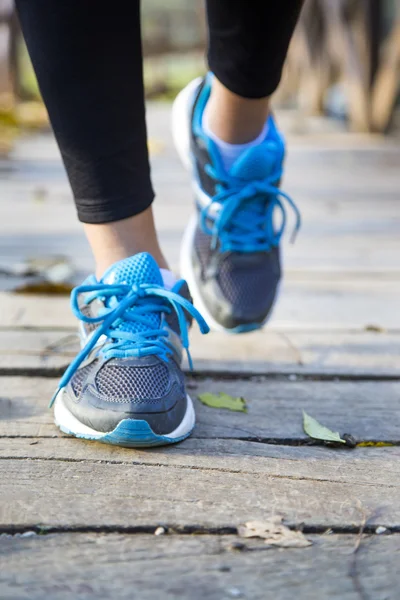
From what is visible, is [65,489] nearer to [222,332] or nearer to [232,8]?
[222,332]

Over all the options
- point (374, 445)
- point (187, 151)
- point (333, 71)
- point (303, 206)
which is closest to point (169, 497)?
point (374, 445)

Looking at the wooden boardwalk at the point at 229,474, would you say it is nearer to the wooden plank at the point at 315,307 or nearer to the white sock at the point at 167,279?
the wooden plank at the point at 315,307

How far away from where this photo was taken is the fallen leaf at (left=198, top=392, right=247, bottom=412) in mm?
988

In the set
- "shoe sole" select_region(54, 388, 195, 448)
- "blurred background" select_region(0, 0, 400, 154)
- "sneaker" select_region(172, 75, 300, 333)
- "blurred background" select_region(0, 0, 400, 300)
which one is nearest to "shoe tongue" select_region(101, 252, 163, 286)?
"shoe sole" select_region(54, 388, 195, 448)

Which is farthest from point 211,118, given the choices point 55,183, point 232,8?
point 55,183

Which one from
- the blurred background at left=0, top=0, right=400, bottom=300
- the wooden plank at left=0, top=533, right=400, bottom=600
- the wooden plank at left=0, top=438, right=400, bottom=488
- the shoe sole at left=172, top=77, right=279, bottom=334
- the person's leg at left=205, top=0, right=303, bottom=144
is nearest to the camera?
the wooden plank at left=0, top=533, right=400, bottom=600

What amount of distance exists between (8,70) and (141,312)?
457 cm

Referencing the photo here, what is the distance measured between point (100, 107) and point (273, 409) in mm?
457

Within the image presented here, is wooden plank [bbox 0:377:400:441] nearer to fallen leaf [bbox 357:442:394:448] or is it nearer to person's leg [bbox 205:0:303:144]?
fallen leaf [bbox 357:442:394:448]

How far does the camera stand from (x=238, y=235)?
125cm

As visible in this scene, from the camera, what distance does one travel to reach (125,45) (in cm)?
90

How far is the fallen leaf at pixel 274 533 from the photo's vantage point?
2.19 feet

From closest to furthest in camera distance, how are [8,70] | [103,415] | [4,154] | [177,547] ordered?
[177,547], [103,415], [4,154], [8,70]

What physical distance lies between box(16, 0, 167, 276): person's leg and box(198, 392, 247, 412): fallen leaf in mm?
218
